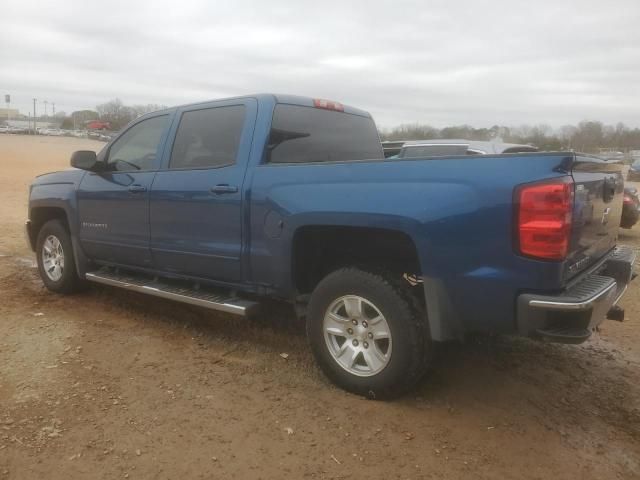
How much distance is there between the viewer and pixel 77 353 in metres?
4.10

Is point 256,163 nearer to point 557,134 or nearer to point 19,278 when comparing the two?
point 19,278

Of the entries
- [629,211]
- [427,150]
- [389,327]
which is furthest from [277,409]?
[629,211]

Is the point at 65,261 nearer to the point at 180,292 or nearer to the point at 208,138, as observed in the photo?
the point at 180,292

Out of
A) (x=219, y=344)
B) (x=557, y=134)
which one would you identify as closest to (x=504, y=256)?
(x=219, y=344)

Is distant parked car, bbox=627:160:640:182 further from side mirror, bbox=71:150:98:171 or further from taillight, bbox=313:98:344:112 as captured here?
side mirror, bbox=71:150:98:171

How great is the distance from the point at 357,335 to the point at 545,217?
133cm

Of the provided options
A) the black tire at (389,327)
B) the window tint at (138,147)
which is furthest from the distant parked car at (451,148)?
the black tire at (389,327)

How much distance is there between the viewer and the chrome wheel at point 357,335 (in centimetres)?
335

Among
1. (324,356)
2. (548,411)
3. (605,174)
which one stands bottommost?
(548,411)

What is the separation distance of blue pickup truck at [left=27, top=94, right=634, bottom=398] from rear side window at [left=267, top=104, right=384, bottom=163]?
0.6 inches

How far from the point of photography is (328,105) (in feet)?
15.2

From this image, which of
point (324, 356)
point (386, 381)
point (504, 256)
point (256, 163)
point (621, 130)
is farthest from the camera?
point (621, 130)

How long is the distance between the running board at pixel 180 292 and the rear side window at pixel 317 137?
3.47 feet

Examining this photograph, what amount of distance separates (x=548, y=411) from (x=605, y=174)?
147cm
